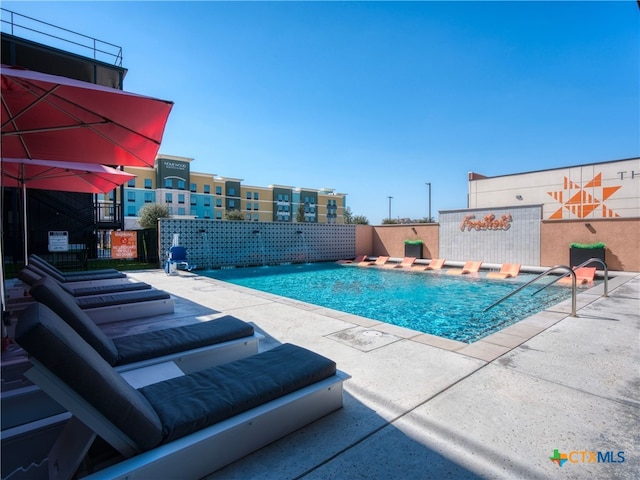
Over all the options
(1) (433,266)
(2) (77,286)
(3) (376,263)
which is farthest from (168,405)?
(3) (376,263)

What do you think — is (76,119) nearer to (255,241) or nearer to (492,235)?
(255,241)

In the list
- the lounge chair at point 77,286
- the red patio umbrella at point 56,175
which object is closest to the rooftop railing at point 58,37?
the red patio umbrella at point 56,175

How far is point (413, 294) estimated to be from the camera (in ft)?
30.8

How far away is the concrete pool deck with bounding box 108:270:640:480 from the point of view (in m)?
1.78

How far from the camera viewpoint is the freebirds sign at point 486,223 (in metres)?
13.9

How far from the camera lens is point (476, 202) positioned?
1117 inches

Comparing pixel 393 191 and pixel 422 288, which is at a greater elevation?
pixel 393 191

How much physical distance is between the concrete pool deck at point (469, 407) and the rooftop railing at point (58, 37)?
12339 millimetres

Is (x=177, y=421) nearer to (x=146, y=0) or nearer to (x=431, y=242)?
(x=146, y=0)

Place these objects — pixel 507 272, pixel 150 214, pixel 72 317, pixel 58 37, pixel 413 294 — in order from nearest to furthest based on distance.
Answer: pixel 72 317
pixel 413 294
pixel 58 37
pixel 507 272
pixel 150 214

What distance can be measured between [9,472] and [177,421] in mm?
919

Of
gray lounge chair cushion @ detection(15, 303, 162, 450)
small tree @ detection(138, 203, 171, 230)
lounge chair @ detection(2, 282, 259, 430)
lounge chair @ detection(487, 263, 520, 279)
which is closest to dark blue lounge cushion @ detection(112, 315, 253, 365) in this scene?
lounge chair @ detection(2, 282, 259, 430)

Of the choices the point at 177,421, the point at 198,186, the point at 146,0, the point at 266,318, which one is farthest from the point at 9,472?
the point at 198,186

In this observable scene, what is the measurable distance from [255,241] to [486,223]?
10.9 metres
